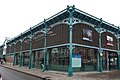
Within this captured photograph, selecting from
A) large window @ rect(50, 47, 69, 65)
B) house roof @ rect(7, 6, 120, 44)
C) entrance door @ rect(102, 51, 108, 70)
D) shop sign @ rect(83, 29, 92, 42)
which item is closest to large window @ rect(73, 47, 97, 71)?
large window @ rect(50, 47, 69, 65)

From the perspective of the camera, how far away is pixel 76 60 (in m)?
25.5

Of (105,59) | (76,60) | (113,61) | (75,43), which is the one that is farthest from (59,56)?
(113,61)

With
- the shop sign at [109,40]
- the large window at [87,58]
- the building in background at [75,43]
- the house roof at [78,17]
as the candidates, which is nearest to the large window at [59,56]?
the building in background at [75,43]

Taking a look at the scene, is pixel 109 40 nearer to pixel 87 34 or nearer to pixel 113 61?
pixel 113 61

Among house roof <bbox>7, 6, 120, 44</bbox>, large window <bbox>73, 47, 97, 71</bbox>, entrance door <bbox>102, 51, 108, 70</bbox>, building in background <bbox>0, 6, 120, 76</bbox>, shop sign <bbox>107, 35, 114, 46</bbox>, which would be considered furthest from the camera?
shop sign <bbox>107, 35, 114, 46</bbox>

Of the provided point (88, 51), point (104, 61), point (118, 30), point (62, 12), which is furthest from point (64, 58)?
point (118, 30)

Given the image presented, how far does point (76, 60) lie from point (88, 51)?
485cm

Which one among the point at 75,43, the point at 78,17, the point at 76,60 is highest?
the point at 78,17

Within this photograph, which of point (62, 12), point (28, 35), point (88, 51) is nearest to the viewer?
point (62, 12)

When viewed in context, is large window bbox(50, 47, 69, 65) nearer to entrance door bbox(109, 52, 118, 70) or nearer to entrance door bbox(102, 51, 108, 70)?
entrance door bbox(102, 51, 108, 70)

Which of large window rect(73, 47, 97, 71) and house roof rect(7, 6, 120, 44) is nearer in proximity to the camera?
house roof rect(7, 6, 120, 44)

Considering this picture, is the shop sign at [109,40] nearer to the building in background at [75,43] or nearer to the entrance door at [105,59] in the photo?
the building in background at [75,43]

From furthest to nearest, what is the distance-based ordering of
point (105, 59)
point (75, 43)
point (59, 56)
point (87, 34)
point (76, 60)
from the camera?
point (105, 59) → point (59, 56) → point (87, 34) → point (75, 43) → point (76, 60)

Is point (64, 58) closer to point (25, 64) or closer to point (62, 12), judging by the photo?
point (62, 12)
